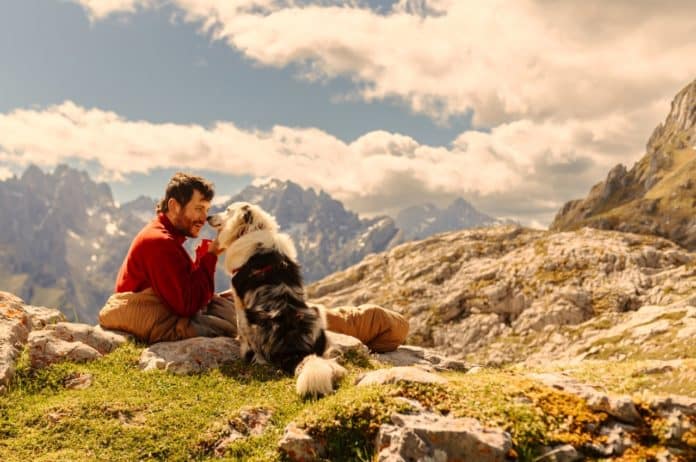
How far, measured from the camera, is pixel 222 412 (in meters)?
9.18

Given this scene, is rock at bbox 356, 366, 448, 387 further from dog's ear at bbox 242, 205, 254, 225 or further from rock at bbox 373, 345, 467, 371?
rock at bbox 373, 345, 467, 371

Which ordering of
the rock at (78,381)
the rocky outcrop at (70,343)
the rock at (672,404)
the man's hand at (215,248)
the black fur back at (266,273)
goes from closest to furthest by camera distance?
the rock at (672,404) → the rock at (78,381) → the rocky outcrop at (70,343) → the black fur back at (266,273) → the man's hand at (215,248)

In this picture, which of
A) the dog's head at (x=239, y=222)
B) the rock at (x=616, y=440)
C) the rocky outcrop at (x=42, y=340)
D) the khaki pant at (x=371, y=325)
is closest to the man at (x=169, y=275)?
the dog's head at (x=239, y=222)

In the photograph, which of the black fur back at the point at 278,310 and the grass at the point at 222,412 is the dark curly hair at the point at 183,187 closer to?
the black fur back at the point at 278,310

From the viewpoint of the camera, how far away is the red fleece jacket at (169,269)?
12.6 meters

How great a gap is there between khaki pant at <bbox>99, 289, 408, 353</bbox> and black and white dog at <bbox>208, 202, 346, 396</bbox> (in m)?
2.01

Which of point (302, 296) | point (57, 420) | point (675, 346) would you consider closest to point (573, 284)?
point (675, 346)

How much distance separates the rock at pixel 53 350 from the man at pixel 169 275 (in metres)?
1.48

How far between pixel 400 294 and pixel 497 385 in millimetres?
83193

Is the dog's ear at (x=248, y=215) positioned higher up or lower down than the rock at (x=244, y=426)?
higher up

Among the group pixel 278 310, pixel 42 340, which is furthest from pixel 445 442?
pixel 42 340

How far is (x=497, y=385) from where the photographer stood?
7.93 meters

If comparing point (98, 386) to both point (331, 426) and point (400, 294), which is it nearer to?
point (331, 426)

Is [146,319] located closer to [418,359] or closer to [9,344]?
[9,344]
